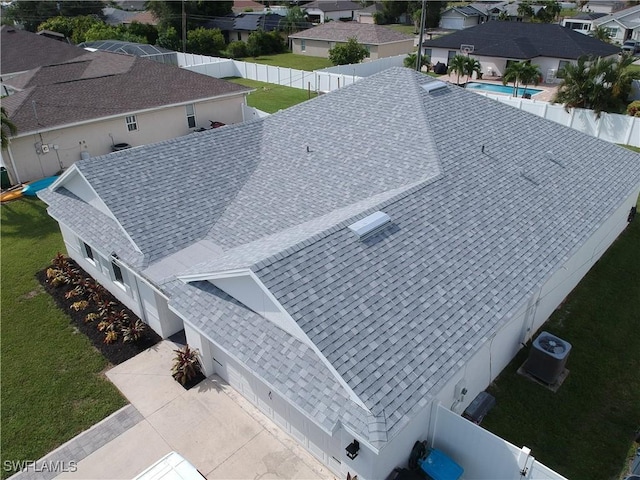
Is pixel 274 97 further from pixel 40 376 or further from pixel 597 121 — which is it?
pixel 40 376

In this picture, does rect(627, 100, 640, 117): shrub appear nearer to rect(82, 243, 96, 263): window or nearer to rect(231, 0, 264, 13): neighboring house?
rect(82, 243, 96, 263): window

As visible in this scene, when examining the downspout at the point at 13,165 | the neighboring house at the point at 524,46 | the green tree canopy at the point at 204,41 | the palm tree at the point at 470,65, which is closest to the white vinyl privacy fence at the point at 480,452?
the downspout at the point at 13,165

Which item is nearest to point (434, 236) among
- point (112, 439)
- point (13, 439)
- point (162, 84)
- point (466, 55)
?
point (112, 439)

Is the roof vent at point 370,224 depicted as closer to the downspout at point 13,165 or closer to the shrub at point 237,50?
the downspout at point 13,165

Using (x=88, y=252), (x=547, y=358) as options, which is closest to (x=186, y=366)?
(x=88, y=252)

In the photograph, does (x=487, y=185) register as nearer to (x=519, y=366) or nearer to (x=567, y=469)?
(x=519, y=366)

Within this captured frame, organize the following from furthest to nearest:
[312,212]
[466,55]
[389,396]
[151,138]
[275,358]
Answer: [466,55] → [151,138] → [312,212] → [275,358] → [389,396]
